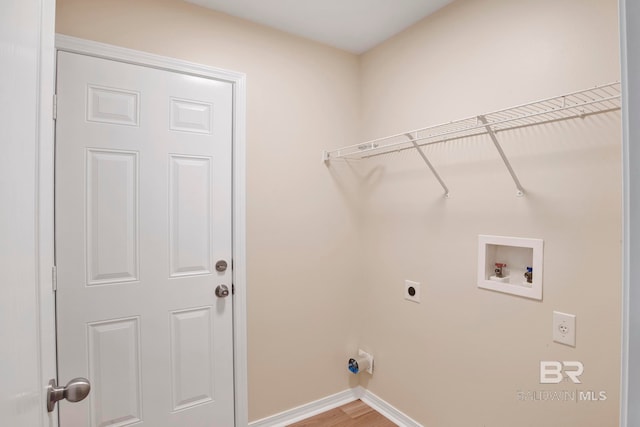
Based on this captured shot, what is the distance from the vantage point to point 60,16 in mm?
1458

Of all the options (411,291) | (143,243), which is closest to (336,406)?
(411,291)

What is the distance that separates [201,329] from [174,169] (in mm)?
869

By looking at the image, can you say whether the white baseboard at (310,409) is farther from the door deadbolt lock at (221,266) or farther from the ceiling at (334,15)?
the ceiling at (334,15)

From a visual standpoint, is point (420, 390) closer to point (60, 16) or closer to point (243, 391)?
point (243, 391)

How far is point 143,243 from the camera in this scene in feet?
5.38

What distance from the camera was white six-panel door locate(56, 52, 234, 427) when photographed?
149cm

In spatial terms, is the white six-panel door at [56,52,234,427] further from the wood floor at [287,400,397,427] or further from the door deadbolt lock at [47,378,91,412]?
the door deadbolt lock at [47,378,91,412]

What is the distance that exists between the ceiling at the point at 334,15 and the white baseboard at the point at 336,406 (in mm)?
2361

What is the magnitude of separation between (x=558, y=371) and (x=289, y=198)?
157 cm

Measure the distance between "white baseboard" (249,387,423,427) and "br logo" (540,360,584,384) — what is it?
2.81ft

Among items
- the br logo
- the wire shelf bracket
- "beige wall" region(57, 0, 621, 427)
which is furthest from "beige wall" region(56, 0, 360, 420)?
the br logo

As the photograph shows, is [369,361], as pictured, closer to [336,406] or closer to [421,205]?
[336,406]

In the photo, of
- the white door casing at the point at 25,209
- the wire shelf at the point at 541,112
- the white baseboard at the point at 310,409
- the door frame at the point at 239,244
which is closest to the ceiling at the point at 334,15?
the door frame at the point at 239,244

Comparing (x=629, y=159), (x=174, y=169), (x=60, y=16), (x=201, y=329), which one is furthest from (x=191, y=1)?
(x=629, y=159)
